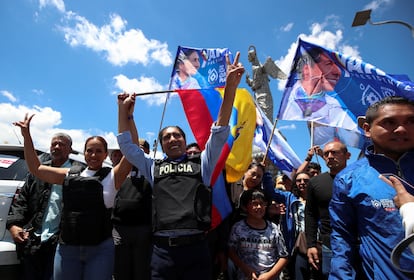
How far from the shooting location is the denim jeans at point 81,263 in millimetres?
2207

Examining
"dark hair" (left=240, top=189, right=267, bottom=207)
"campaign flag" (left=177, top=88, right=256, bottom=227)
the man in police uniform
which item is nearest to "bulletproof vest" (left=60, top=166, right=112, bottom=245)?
the man in police uniform

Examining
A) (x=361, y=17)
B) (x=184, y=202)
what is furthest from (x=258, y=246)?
(x=361, y=17)

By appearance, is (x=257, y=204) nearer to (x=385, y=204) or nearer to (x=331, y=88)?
(x=385, y=204)

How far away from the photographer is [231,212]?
331cm

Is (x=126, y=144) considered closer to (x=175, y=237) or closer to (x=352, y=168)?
(x=175, y=237)

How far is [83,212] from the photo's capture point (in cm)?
228

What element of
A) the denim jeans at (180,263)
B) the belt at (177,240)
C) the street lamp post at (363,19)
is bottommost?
the denim jeans at (180,263)

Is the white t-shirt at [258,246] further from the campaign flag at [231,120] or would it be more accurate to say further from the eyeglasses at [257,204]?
the campaign flag at [231,120]

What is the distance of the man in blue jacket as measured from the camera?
1395mm

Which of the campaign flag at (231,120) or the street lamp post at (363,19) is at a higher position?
the street lamp post at (363,19)

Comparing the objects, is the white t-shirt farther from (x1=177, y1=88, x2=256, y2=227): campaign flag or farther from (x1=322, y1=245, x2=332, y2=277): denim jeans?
(x1=177, y1=88, x2=256, y2=227): campaign flag

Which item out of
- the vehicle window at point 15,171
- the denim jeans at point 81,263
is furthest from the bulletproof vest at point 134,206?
the vehicle window at point 15,171

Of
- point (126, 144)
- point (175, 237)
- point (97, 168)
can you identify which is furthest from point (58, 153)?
point (175, 237)

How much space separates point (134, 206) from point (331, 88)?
9.62ft
